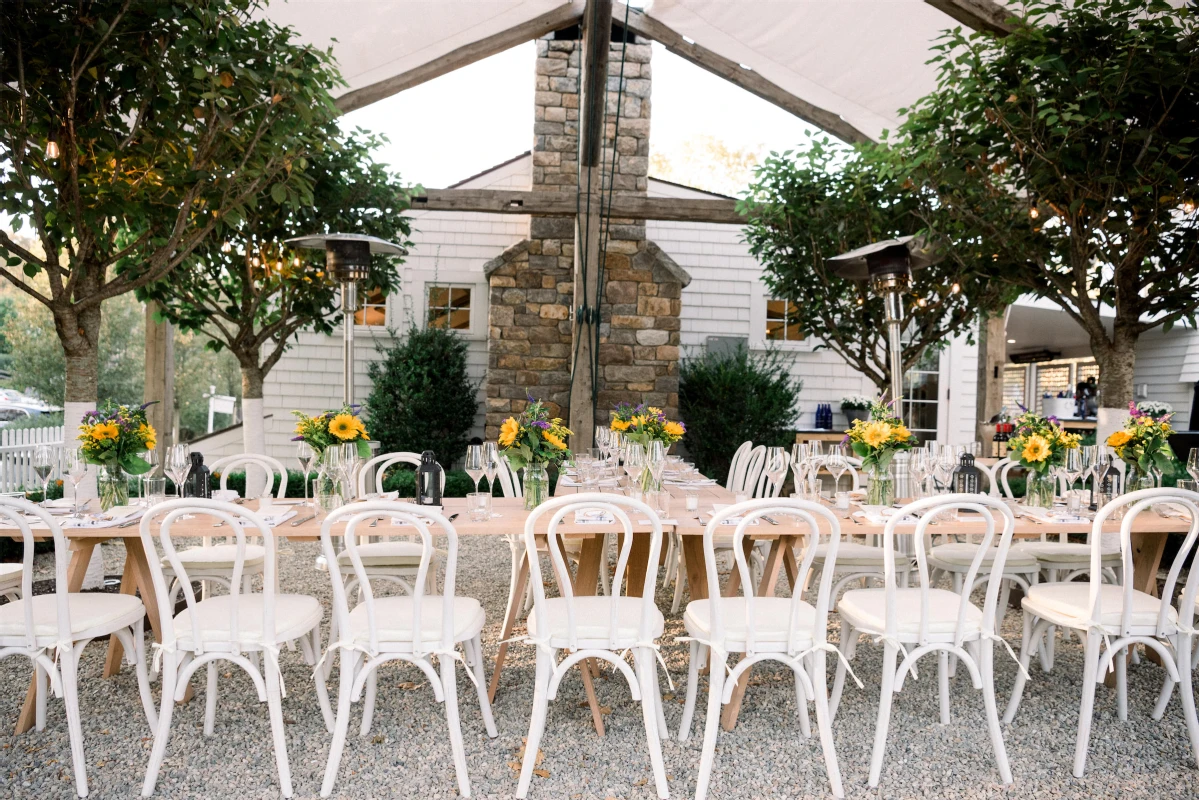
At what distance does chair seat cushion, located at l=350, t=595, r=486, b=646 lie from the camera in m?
2.64

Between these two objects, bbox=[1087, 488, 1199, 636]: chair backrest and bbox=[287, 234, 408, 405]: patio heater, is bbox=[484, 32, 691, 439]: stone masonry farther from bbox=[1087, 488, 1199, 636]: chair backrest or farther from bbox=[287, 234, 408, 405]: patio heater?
bbox=[1087, 488, 1199, 636]: chair backrest

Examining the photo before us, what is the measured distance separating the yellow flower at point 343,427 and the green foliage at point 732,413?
208 inches

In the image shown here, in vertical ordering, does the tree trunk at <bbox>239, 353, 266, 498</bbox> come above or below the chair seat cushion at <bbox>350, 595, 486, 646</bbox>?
above

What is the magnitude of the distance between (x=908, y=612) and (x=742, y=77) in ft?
19.6

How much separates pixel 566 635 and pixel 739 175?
1228cm

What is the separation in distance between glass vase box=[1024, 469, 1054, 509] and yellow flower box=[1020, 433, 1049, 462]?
9cm

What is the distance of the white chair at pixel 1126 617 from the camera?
2.64 m

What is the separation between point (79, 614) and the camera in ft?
9.17

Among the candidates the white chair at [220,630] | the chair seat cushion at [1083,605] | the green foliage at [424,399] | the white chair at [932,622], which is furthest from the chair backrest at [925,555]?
the green foliage at [424,399]

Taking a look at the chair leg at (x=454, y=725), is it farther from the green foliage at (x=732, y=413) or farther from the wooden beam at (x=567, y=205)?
the green foliage at (x=732, y=413)

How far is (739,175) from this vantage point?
13.8 m

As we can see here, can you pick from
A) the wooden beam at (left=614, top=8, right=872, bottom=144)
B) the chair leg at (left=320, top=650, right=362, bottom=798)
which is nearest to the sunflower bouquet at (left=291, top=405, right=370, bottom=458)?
the chair leg at (left=320, top=650, right=362, bottom=798)

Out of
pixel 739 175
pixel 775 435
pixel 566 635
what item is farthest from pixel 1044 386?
pixel 566 635

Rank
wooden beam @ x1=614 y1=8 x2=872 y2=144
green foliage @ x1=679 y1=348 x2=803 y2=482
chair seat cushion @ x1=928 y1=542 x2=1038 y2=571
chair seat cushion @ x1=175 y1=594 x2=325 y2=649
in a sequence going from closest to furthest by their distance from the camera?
chair seat cushion @ x1=175 y1=594 x2=325 y2=649, chair seat cushion @ x1=928 y1=542 x2=1038 y2=571, wooden beam @ x1=614 y1=8 x2=872 y2=144, green foliage @ x1=679 y1=348 x2=803 y2=482
